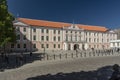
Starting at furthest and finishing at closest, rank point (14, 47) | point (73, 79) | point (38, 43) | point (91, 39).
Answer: point (91, 39) → point (38, 43) → point (14, 47) → point (73, 79)

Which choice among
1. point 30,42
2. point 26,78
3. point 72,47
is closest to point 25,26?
point 30,42

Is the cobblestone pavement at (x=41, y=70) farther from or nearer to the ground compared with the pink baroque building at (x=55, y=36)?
nearer to the ground

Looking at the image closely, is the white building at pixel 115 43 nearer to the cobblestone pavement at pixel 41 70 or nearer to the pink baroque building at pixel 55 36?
the pink baroque building at pixel 55 36

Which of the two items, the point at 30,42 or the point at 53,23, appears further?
the point at 53,23

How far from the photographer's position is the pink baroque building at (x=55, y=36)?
63.5 meters

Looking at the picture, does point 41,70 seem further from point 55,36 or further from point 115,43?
point 115,43

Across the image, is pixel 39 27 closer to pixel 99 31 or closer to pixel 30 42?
pixel 30 42

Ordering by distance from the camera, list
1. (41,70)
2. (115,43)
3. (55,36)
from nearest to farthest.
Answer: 1. (41,70)
2. (55,36)
3. (115,43)

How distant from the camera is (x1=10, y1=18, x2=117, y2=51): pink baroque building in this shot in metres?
63.5

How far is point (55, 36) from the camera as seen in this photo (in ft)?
234

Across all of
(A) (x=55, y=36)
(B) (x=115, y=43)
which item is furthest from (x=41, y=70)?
(B) (x=115, y=43)

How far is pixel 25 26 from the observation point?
6394 cm

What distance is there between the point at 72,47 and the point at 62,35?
572 cm

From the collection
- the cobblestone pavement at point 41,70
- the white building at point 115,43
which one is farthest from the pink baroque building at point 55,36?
the cobblestone pavement at point 41,70
